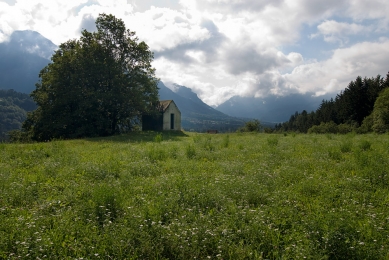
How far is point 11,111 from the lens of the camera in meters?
161

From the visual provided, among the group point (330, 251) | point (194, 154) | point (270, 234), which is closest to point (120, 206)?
point (270, 234)

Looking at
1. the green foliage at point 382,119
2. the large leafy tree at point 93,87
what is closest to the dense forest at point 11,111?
the large leafy tree at point 93,87

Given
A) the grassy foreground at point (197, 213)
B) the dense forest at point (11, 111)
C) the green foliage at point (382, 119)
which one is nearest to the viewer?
the grassy foreground at point (197, 213)

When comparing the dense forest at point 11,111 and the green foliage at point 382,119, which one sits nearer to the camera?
the green foliage at point 382,119

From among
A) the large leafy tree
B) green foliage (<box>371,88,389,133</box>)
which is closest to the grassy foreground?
the large leafy tree

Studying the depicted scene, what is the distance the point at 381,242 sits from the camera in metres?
4.19

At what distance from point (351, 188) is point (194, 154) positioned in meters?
7.38

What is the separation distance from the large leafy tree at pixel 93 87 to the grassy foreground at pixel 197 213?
2806cm

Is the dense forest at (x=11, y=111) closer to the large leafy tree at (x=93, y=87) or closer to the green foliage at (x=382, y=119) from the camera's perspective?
the large leafy tree at (x=93, y=87)

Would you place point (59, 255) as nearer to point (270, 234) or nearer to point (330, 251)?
point (270, 234)

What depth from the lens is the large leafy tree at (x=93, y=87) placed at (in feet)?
116

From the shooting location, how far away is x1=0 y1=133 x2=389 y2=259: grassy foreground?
411 cm

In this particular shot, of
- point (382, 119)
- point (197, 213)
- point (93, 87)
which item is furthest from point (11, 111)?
point (197, 213)

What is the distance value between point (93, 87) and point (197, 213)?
3584cm
